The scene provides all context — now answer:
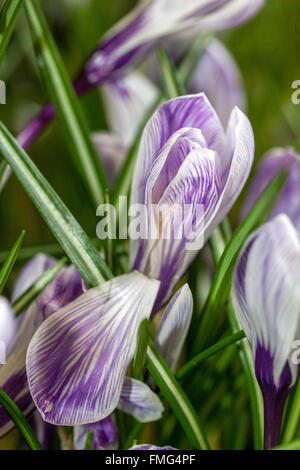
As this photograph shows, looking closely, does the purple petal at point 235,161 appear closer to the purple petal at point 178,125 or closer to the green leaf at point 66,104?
the purple petal at point 178,125

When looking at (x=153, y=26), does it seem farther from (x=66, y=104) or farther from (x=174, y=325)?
(x=174, y=325)

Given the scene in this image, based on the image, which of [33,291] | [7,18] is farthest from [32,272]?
[7,18]

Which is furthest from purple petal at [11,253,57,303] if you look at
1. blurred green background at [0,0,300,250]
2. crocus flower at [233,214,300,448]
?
blurred green background at [0,0,300,250]

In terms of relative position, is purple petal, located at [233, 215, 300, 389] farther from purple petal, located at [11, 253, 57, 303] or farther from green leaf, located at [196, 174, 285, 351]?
purple petal, located at [11, 253, 57, 303]

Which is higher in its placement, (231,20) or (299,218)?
(231,20)

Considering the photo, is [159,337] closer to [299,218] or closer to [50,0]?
[299,218]
